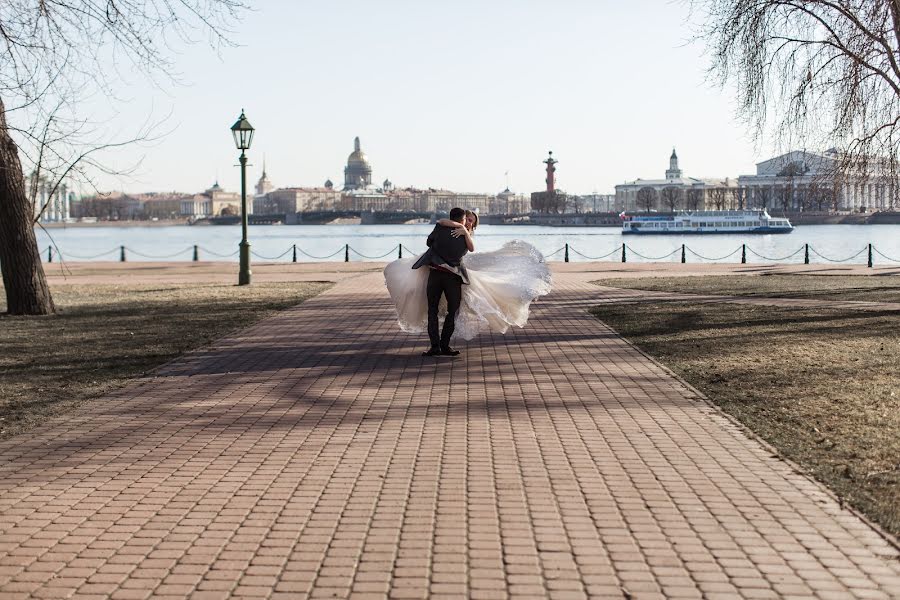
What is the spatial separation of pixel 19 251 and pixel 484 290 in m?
8.85

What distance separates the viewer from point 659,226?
9931cm

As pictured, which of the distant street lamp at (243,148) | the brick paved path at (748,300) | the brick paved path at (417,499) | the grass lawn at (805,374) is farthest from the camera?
the distant street lamp at (243,148)

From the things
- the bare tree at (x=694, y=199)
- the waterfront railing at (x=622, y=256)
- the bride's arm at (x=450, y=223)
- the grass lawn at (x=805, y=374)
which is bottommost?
the waterfront railing at (x=622, y=256)

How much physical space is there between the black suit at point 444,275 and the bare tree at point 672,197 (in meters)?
162

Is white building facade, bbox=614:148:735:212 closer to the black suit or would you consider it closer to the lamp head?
the lamp head

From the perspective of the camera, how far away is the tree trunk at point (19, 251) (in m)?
17.0

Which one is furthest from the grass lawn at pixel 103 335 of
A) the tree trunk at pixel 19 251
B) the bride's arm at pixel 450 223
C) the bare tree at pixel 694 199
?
the bare tree at pixel 694 199

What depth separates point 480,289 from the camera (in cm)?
1220

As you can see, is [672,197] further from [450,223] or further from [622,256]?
[450,223]

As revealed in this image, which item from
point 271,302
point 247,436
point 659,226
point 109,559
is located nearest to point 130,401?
point 247,436

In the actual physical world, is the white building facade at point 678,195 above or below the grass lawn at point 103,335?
above

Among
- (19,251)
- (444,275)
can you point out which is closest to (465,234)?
(444,275)

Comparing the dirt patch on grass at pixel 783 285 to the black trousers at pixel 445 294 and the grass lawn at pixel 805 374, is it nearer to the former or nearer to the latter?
the grass lawn at pixel 805 374

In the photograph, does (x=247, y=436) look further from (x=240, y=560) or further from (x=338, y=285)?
(x=338, y=285)
